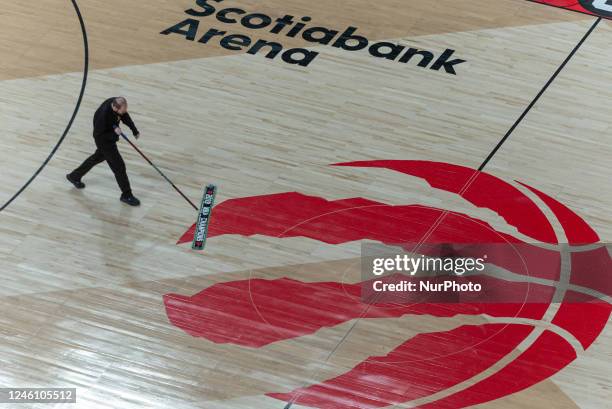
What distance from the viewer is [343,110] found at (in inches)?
509

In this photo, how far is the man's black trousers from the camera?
10922 millimetres

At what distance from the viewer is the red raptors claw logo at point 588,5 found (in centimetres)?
1495

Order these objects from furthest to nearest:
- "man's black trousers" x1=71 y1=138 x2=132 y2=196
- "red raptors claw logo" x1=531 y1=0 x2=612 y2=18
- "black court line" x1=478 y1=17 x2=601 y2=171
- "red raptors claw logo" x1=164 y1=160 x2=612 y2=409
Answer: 1. "red raptors claw logo" x1=531 y1=0 x2=612 y2=18
2. "black court line" x1=478 y1=17 x2=601 y2=171
3. "man's black trousers" x1=71 y1=138 x2=132 y2=196
4. "red raptors claw logo" x1=164 y1=160 x2=612 y2=409

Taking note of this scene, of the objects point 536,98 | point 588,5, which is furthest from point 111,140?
point 588,5

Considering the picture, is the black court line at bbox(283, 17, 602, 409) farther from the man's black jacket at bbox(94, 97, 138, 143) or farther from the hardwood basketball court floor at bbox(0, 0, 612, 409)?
the man's black jacket at bbox(94, 97, 138, 143)

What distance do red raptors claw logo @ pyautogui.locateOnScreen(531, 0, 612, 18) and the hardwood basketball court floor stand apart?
1.5 inches

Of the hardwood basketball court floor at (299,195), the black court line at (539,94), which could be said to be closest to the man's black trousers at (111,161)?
the hardwood basketball court floor at (299,195)

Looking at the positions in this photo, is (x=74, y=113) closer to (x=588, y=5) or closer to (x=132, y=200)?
(x=132, y=200)

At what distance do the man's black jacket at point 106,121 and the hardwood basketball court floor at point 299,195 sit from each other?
2.67 ft

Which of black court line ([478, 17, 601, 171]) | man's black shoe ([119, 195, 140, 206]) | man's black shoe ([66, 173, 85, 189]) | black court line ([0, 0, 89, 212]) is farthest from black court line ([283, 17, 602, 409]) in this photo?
black court line ([0, 0, 89, 212])

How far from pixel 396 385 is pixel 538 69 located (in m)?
6.14

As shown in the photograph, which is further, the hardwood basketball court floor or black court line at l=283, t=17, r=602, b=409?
black court line at l=283, t=17, r=602, b=409

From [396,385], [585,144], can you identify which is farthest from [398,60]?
[396,385]

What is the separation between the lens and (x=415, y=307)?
402 inches
